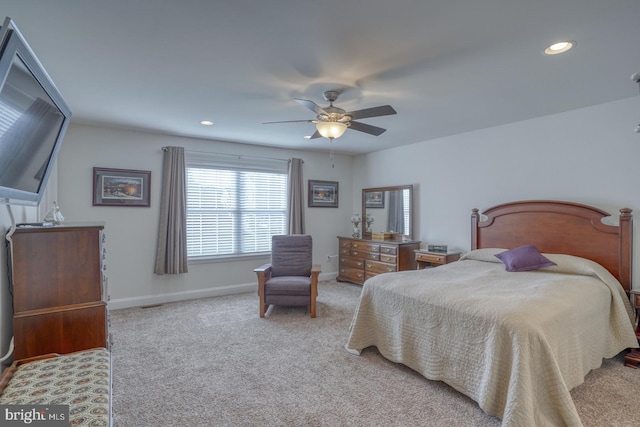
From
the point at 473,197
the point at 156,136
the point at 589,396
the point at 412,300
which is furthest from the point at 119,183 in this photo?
the point at 589,396

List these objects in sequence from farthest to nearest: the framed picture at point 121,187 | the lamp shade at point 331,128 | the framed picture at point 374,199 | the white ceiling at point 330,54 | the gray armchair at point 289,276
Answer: the framed picture at point 374,199
the framed picture at point 121,187
the gray armchair at point 289,276
the lamp shade at point 331,128
the white ceiling at point 330,54

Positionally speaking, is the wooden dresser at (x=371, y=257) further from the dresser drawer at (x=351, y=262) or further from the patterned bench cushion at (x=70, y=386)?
the patterned bench cushion at (x=70, y=386)

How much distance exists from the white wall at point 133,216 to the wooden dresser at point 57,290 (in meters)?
2.58

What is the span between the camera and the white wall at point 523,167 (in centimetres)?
323

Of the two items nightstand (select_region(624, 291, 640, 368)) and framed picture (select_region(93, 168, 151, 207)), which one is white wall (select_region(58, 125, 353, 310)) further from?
nightstand (select_region(624, 291, 640, 368))

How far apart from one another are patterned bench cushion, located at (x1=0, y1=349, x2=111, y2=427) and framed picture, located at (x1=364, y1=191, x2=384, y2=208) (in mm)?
4760

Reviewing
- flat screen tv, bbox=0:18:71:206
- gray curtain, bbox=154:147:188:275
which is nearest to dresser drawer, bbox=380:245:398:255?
gray curtain, bbox=154:147:188:275

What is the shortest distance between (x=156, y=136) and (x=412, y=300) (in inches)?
163

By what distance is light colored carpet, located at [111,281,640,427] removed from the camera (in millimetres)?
2068

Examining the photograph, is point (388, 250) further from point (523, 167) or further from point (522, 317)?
point (522, 317)

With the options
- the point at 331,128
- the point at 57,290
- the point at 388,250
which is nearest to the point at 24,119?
the point at 57,290

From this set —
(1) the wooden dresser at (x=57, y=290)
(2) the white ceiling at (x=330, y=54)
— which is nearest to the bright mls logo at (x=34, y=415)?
(1) the wooden dresser at (x=57, y=290)

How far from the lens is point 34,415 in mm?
1300

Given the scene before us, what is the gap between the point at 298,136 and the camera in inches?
187
